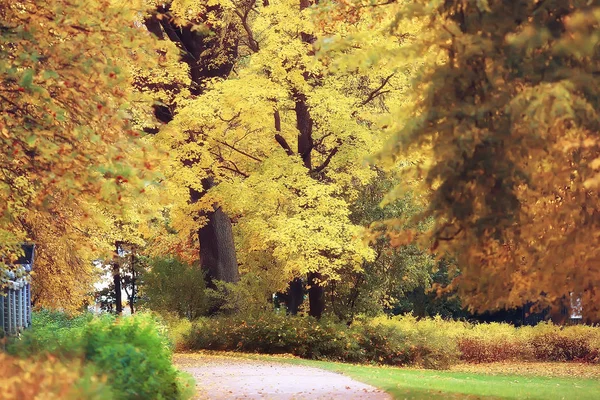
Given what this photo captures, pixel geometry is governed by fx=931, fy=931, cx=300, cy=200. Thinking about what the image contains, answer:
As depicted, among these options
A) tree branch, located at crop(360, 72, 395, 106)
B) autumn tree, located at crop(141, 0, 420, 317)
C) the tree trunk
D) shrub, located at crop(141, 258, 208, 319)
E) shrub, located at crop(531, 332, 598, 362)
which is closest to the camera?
autumn tree, located at crop(141, 0, 420, 317)

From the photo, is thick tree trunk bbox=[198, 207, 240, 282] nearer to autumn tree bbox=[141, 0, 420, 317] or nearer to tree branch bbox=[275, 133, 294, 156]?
autumn tree bbox=[141, 0, 420, 317]

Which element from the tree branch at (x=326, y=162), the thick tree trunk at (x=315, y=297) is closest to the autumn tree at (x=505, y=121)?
the tree branch at (x=326, y=162)

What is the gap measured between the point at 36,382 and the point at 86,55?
348cm

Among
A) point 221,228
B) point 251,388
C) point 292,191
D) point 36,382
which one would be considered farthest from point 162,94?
point 36,382

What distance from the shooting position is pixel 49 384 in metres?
8.16

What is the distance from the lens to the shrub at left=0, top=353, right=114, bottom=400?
786cm

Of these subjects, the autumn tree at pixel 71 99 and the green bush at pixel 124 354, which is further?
the green bush at pixel 124 354

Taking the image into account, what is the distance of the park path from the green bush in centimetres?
139

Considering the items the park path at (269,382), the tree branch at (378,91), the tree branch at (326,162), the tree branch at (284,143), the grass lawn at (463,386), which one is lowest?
the grass lawn at (463,386)

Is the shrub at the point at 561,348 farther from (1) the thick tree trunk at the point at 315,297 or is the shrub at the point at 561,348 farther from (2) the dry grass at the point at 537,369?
(1) the thick tree trunk at the point at 315,297

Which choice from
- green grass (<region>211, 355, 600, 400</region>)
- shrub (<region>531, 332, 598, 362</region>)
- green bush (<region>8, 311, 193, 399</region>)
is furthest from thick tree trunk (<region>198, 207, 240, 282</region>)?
green bush (<region>8, 311, 193, 399</region>)

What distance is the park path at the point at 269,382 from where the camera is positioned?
44.3 ft

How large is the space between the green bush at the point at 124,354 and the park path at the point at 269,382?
4.57 ft

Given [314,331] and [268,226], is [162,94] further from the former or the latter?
[314,331]
